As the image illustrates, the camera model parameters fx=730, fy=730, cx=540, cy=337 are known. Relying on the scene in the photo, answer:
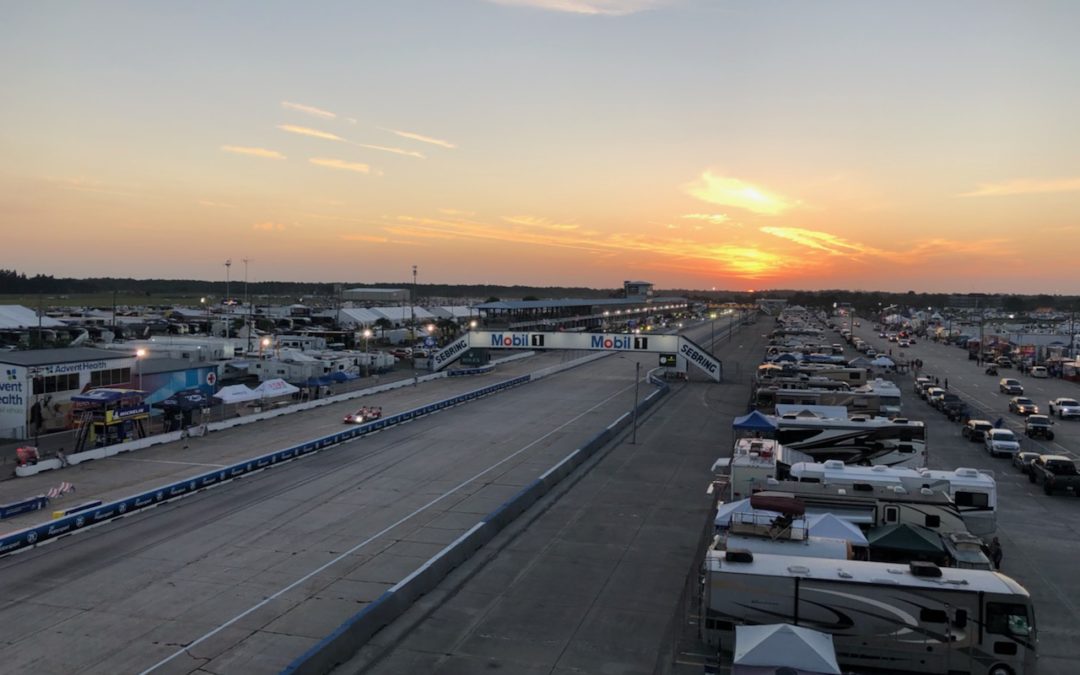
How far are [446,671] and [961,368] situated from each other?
7466 cm

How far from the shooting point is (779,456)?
24047mm

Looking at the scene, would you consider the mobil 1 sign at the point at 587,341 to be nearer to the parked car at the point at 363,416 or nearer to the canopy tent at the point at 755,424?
the parked car at the point at 363,416

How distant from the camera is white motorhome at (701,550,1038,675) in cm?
1238

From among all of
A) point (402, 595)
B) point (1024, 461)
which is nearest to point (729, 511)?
point (402, 595)

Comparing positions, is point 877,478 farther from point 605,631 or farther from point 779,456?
point 605,631

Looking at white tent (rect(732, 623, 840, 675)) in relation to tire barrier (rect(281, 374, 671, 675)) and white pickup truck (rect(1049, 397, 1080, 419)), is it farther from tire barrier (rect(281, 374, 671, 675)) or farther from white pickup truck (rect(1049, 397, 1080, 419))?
white pickup truck (rect(1049, 397, 1080, 419))

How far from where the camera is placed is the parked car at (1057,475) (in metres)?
25.7

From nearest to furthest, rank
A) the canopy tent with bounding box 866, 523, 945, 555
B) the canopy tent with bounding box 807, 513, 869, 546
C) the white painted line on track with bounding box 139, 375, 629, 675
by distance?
the white painted line on track with bounding box 139, 375, 629, 675 → the canopy tent with bounding box 866, 523, 945, 555 → the canopy tent with bounding box 807, 513, 869, 546

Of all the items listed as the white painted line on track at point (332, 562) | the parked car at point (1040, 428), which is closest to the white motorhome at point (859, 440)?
the white painted line on track at point (332, 562)

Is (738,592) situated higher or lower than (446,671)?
higher

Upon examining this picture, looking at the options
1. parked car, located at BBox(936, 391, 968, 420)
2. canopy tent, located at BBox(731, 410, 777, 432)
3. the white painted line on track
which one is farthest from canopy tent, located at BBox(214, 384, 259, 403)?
parked car, located at BBox(936, 391, 968, 420)

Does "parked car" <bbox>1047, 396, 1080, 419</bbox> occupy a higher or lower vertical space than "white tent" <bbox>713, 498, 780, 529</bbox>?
lower

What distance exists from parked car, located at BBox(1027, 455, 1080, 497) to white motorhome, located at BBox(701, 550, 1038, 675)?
1596 cm

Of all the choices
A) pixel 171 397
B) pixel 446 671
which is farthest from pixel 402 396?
pixel 446 671
